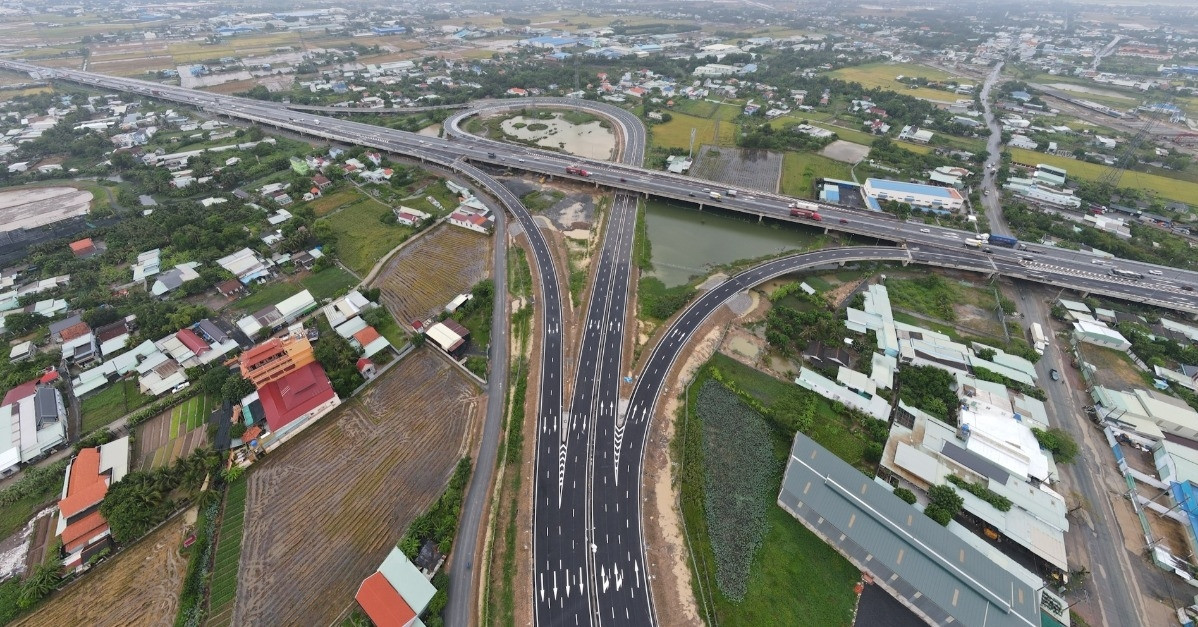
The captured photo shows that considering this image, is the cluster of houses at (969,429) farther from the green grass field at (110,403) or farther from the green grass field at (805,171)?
the green grass field at (110,403)

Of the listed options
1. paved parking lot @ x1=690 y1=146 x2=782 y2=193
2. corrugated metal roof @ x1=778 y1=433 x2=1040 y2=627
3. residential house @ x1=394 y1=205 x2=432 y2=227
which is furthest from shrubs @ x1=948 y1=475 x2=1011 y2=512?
residential house @ x1=394 y1=205 x2=432 y2=227

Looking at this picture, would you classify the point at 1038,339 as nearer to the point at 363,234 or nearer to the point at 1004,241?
the point at 1004,241

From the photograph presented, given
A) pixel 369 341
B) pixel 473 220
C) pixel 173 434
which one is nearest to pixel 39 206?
pixel 173 434

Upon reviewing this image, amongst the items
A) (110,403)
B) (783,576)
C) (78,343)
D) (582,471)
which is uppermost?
(78,343)

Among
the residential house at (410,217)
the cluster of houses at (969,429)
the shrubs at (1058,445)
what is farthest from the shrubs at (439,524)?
the shrubs at (1058,445)

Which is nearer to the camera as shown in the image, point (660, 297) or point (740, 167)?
point (660, 297)

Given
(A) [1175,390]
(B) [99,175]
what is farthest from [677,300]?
(B) [99,175]
